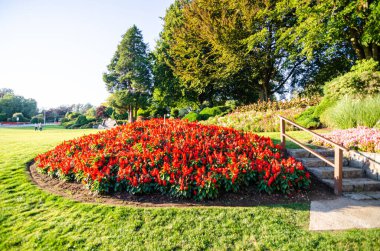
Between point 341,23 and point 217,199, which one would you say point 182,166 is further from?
point 341,23

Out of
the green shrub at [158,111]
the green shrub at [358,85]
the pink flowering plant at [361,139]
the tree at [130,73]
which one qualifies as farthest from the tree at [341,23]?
the green shrub at [158,111]

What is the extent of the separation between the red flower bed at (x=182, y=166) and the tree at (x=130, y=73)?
22.9 meters

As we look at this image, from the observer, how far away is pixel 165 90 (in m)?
24.5

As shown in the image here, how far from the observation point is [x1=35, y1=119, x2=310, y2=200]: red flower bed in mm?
4082

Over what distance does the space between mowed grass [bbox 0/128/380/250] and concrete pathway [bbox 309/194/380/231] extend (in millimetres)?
141

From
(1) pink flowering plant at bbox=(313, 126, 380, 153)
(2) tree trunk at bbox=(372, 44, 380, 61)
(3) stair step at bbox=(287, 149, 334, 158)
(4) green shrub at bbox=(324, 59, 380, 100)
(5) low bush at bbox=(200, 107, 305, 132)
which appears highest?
(2) tree trunk at bbox=(372, 44, 380, 61)

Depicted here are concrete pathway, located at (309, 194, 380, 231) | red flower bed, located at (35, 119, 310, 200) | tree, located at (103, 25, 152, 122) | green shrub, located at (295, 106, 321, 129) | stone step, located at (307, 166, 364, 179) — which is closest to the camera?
concrete pathway, located at (309, 194, 380, 231)

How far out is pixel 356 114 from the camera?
6.88 metres

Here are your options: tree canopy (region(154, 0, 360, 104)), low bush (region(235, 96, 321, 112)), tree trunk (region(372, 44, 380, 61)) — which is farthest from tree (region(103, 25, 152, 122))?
tree trunk (region(372, 44, 380, 61))

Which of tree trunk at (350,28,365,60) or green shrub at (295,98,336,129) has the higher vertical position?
tree trunk at (350,28,365,60)

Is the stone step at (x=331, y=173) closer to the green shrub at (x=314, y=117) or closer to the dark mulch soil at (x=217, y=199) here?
the dark mulch soil at (x=217, y=199)

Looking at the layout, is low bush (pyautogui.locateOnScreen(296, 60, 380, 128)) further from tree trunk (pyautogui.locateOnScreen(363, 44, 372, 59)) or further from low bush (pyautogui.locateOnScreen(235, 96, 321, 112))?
tree trunk (pyautogui.locateOnScreen(363, 44, 372, 59))

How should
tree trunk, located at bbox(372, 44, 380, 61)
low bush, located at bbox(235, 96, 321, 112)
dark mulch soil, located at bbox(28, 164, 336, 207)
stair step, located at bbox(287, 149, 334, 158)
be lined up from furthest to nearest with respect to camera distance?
low bush, located at bbox(235, 96, 321, 112)
tree trunk, located at bbox(372, 44, 380, 61)
stair step, located at bbox(287, 149, 334, 158)
dark mulch soil, located at bbox(28, 164, 336, 207)

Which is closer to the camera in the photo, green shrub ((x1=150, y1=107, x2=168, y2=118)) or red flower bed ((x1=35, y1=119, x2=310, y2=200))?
red flower bed ((x1=35, y1=119, x2=310, y2=200))
